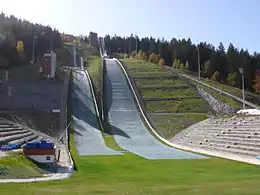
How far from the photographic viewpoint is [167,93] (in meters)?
60.4

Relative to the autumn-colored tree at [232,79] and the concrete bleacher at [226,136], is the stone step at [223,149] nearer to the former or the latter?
the concrete bleacher at [226,136]

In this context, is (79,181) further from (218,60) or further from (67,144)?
(218,60)

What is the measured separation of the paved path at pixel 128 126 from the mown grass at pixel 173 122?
1.59 m

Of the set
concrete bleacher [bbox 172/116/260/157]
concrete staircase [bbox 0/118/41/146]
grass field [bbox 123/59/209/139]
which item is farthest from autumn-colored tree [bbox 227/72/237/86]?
concrete staircase [bbox 0/118/41/146]

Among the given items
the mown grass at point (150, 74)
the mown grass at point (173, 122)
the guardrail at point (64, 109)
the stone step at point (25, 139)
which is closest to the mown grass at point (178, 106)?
the mown grass at point (173, 122)

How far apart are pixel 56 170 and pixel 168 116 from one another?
29.7m

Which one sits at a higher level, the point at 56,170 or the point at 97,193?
the point at 97,193

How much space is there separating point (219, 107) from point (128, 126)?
44.2ft

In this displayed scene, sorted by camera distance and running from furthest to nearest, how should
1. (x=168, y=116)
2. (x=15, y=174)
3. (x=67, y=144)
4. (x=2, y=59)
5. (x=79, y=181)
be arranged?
(x=2, y=59) → (x=168, y=116) → (x=67, y=144) → (x=15, y=174) → (x=79, y=181)

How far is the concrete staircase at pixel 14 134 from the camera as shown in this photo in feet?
107

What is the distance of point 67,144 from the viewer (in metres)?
35.9

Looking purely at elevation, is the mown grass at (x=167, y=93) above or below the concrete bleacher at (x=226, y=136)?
above

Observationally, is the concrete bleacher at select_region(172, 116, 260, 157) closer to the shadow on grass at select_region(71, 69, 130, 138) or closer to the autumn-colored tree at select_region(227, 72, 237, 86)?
the shadow on grass at select_region(71, 69, 130, 138)

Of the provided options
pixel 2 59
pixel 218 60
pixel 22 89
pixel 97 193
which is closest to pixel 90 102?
pixel 22 89
